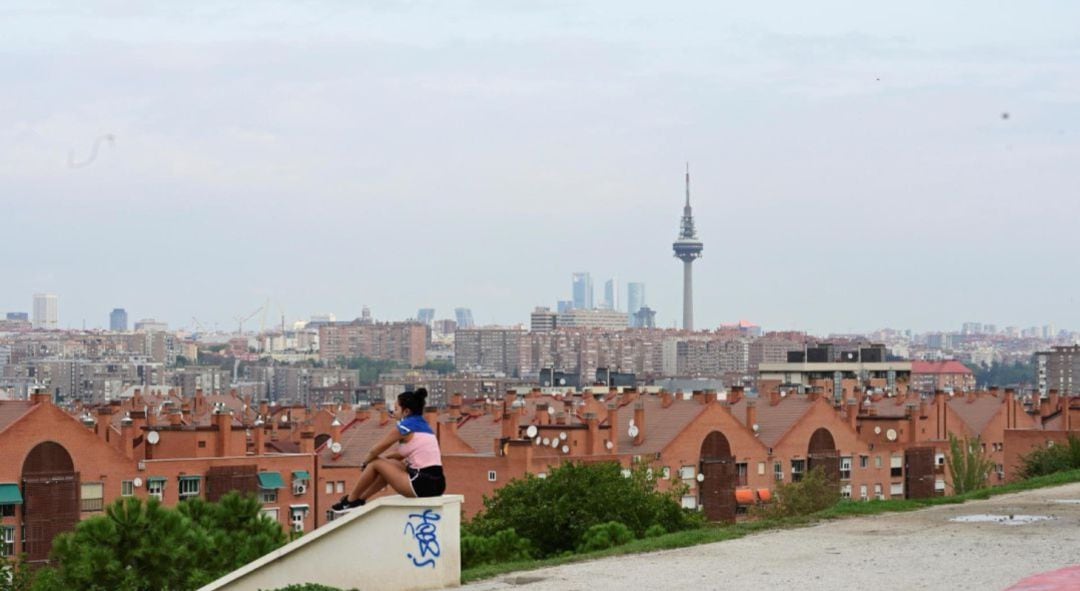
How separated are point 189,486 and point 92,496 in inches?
194

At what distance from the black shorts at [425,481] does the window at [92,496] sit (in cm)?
3547

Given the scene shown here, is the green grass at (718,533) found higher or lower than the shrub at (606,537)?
higher

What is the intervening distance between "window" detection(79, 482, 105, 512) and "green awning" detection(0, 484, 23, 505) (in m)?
2.10

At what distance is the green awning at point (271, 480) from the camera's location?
57156 millimetres

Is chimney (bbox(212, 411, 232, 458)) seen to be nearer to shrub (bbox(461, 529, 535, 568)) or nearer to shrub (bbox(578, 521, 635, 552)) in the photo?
shrub (bbox(461, 529, 535, 568))

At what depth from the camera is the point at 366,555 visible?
16.0m

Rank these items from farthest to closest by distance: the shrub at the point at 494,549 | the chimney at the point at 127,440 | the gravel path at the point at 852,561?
the chimney at the point at 127,440
the shrub at the point at 494,549
the gravel path at the point at 852,561

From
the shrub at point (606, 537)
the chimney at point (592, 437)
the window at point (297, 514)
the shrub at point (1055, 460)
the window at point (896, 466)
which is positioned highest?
the shrub at point (1055, 460)

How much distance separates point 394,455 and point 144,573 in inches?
238

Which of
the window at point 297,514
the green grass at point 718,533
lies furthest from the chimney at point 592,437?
the green grass at point 718,533

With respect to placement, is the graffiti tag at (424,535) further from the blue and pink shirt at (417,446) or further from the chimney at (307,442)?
the chimney at (307,442)

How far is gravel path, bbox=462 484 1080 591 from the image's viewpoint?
15805 millimetres

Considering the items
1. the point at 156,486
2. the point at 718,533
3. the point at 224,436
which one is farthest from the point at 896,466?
the point at 718,533

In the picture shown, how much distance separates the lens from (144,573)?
842 inches
